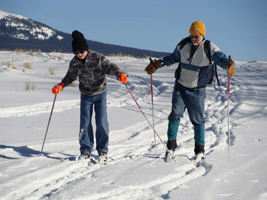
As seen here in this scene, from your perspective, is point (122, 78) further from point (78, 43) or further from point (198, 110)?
point (198, 110)

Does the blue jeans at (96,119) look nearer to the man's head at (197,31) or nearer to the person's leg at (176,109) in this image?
the person's leg at (176,109)

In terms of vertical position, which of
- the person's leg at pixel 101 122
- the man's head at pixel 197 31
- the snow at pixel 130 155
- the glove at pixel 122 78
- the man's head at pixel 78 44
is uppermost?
the man's head at pixel 197 31

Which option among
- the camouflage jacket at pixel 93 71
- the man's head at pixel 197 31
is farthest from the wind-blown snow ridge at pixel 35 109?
the man's head at pixel 197 31

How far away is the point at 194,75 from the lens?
4230 millimetres

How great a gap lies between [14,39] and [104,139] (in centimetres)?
9175

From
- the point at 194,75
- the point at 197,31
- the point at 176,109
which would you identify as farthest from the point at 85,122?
the point at 197,31

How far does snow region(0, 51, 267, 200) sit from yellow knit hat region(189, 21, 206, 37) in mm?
1550

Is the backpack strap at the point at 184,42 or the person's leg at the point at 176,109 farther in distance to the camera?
the person's leg at the point at 176,109

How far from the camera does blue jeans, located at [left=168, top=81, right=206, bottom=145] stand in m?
4.31

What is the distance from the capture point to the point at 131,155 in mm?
4570

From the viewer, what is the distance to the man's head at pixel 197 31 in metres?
4.08

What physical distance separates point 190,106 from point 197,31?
0.94 metres

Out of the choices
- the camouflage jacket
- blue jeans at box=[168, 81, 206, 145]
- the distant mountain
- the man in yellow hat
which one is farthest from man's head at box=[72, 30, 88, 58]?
the distant mountain

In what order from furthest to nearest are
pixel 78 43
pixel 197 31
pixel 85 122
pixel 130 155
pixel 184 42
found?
pixel 130 155 → pixel 85 122 → pixel 184 42 → pixel 78 43 → pixel 197 31
